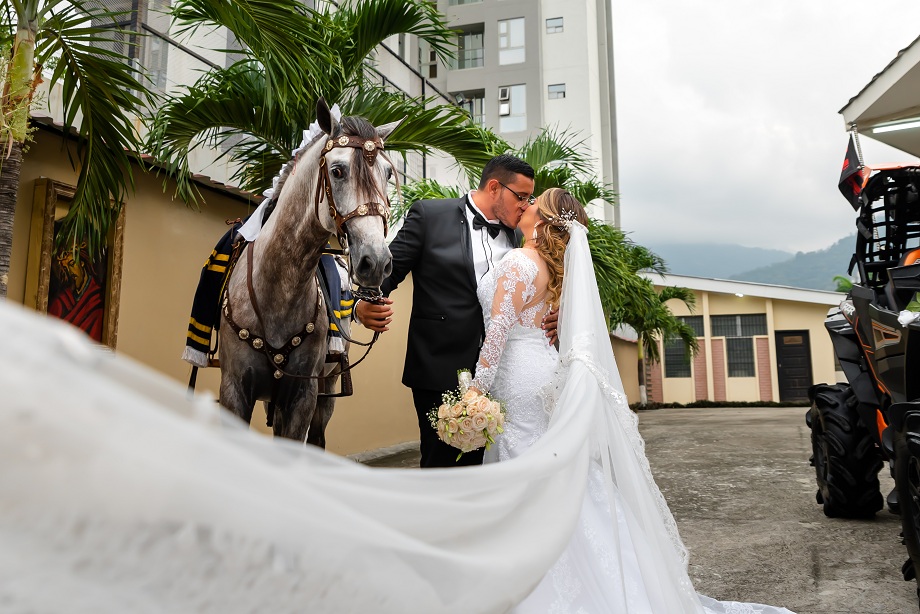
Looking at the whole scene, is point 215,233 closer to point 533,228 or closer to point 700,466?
point 533,228

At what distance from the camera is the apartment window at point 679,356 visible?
→ 28391mm

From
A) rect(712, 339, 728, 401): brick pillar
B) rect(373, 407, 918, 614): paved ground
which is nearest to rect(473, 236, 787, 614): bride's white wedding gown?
rect(373, 407, 918, 614): paved ground

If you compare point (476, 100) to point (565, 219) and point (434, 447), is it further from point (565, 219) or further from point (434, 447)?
point (434, 447)

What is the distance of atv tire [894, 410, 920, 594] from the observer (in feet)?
9.55

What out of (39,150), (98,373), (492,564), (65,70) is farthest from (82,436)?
(39,150)

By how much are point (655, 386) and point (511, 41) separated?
16492 mm

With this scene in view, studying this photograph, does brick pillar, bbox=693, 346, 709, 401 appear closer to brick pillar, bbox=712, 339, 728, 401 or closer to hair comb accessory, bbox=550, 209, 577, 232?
brick pillar, bbox=712, 339, 728, 401

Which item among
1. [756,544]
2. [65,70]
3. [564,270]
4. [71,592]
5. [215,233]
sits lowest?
[756,544]

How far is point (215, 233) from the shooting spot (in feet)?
22.0

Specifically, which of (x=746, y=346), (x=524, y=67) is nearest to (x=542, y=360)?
(x=746, y=346)

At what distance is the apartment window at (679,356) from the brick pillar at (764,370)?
231 cm

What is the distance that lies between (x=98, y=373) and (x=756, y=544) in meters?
4.37

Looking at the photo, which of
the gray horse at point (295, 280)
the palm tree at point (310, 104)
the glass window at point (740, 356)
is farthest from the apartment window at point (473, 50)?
the gray horse at point (295, 280)

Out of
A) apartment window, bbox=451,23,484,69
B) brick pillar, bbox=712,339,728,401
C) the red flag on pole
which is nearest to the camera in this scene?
the red flag on pole
